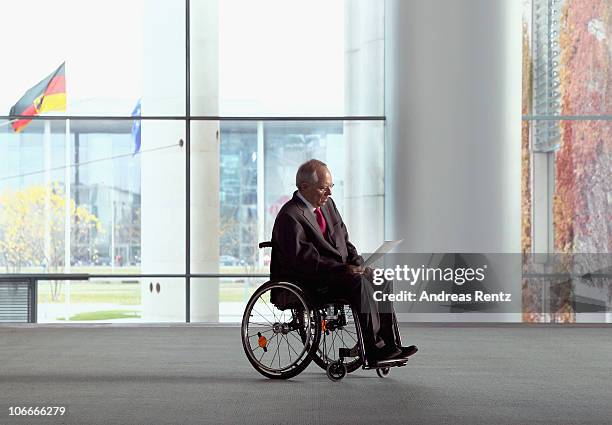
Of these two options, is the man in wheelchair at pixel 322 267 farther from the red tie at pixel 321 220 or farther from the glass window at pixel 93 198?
the glass window at pixel 93 198

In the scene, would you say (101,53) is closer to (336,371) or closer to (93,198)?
(93,198)

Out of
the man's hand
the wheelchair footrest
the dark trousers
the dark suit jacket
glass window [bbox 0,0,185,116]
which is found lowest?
the wheelchair footrest

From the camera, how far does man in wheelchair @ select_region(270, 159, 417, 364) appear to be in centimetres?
532

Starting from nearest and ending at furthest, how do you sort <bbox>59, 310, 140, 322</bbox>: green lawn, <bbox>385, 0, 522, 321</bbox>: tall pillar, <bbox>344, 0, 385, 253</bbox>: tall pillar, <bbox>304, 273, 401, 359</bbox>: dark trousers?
1. <bbox>304, 273, 401, 359</bbox>: dark trousers
2. <bbox>385, 0, 522, 321</bbox>: tall pillar
3. <bbox>344, 0, 385, 253</bbox>: tall pillar
4. <bbox>59, 310, 140, 322</bbox>: green lawn

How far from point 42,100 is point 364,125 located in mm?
2873

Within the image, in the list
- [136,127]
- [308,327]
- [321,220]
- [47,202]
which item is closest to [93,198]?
[47,202]

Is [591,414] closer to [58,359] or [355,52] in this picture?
[58,359]

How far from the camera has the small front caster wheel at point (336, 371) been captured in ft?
17.7

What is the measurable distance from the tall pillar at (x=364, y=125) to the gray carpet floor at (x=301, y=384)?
5.73 ft

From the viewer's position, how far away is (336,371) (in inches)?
213

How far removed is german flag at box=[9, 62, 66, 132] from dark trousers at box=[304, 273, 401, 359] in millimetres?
4666

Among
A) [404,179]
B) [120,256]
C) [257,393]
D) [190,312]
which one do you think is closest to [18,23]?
[120,256]

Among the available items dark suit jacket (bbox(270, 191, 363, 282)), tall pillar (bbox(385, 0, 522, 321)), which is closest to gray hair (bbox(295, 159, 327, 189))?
dark suit jacket (bbox(270, 191, 363, 282))

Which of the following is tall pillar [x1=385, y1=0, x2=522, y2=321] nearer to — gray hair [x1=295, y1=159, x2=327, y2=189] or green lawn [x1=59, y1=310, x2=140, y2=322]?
green lawn [x1=59, y1=310, x2=140, y2=322]
